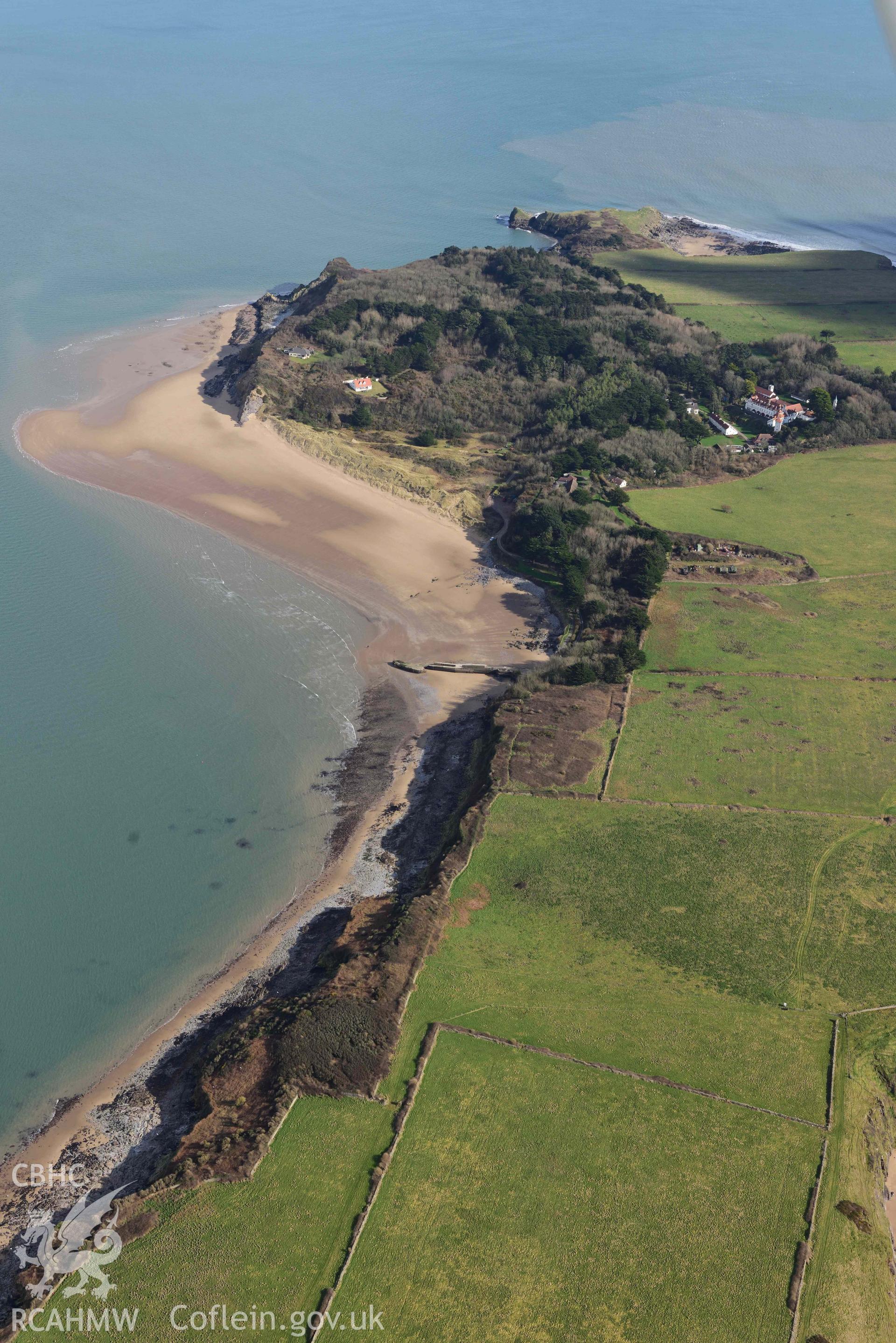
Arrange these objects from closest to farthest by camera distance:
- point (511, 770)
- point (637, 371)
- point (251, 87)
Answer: point (511, 770) → point (637, 371) → point (251, 87)

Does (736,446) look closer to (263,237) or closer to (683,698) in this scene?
(683,698)

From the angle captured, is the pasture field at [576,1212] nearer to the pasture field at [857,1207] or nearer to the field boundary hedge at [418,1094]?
the field boundary hedge at [418,1094]

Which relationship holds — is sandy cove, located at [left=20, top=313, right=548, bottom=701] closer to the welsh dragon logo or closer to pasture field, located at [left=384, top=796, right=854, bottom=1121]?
pasture field, located at [left=384, top=796, right=854, bottom=1121]

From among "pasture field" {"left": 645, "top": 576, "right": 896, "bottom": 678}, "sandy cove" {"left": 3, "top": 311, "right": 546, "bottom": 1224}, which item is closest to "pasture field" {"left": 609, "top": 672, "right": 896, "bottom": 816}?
"pasture field" {"left": 645, "top": 576, "right": 896, "bottom": 678}

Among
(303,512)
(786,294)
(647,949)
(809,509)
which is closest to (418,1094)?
(647,949)

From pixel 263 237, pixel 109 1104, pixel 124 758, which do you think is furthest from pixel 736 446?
pixel 263 237

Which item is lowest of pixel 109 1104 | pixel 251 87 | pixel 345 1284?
pixel 109 1104

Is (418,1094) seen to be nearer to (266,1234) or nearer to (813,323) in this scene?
(266,1234)

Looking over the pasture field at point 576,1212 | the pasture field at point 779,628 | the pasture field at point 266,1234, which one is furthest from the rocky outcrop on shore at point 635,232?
the pasture field at point 266,1234
